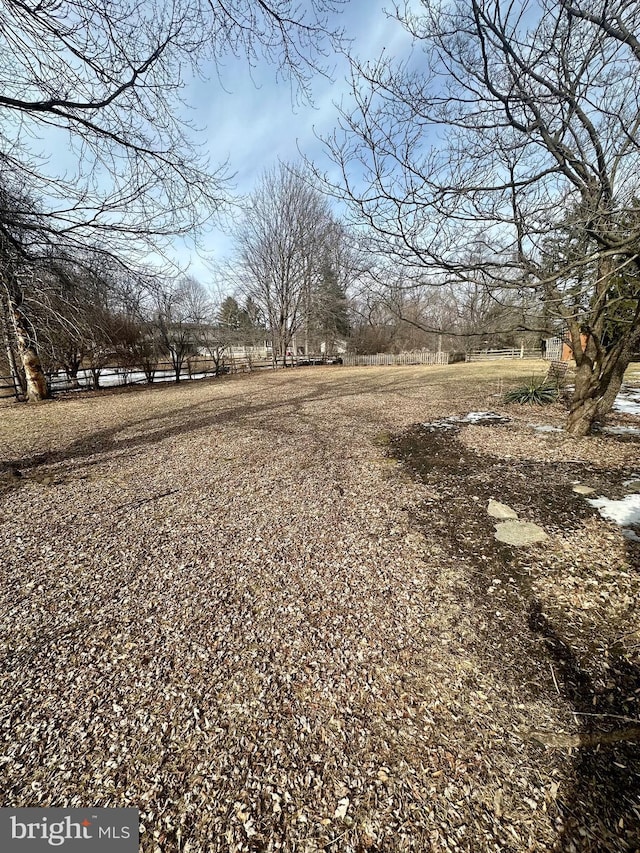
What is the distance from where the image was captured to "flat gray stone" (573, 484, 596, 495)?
3482 millimetres

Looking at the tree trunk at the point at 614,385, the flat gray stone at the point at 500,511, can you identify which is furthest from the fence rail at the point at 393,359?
the flat gray stone at the point at 500,511

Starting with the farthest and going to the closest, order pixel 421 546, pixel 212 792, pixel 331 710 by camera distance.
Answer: pixel 421 546 < pixel 331 710 < pixel 212 792

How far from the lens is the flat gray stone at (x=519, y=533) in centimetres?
277

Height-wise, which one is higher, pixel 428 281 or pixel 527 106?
pixel 527 106

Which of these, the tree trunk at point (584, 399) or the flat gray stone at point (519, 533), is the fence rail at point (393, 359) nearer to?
the tree trunk at point (584, 399)

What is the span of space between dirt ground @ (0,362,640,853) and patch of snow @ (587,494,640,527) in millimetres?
119

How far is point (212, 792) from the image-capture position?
1.26m

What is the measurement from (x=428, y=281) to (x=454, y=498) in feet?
7.89

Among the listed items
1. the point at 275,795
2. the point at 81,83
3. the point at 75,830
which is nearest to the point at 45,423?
the point at 81,83

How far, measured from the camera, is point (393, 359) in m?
27.8

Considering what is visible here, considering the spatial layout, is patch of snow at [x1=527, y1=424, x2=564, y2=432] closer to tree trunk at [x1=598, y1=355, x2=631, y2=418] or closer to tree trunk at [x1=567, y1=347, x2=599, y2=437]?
tree trunk at [x1=567, y1=347, x2=599, y2=437]

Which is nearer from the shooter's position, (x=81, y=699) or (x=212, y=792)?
(x=212, y=792)

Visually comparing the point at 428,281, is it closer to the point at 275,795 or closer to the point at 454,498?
the point at 454,498

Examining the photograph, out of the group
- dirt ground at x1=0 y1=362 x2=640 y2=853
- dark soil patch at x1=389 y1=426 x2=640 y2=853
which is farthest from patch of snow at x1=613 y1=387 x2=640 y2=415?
dark soil patch at x1=389 y1=426 x2=640 y2=853
